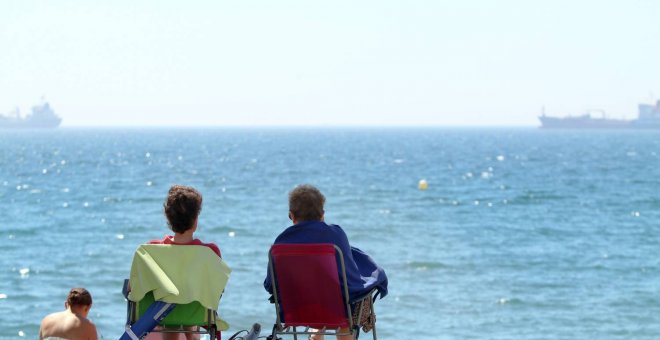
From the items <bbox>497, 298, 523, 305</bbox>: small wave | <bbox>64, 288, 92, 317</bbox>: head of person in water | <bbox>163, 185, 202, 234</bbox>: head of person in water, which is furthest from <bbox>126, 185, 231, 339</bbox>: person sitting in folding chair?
<bbox>497, 298, 523, 305</bbox>: small wave

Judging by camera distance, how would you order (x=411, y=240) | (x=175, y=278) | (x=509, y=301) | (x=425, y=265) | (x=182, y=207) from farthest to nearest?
1. (x=411, y=240)
2. (x=425, y=265)
3. (x=509, y=301)
4. (x=175, y=278)
5. (x=182, y=207)

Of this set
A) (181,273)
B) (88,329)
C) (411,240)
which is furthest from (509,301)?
(88,329)

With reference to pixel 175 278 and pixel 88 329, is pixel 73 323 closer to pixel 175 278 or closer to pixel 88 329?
pixel 88 329

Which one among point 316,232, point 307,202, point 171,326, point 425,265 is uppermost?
point 307,202

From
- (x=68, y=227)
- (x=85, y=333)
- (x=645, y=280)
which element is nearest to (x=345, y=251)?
(x=85, y=333)

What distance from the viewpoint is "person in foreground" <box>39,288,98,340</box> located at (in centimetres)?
503

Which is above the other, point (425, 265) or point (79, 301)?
point (79, 301)

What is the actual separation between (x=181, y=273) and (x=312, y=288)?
65cm

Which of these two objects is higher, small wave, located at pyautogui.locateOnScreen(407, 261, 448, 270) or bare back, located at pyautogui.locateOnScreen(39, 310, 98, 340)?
bare back, located at pyautogui.locateOnScreen(39, 310, 98, 340)

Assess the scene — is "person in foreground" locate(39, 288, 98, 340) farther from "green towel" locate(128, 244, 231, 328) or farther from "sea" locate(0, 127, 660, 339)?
"sea" locate(0, 127, 660, 339)

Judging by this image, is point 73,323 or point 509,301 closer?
point 73,323

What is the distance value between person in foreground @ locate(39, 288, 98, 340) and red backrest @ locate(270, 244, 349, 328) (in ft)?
2.99

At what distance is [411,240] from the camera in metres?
25.2

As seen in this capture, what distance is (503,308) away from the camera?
1722 centimetres
